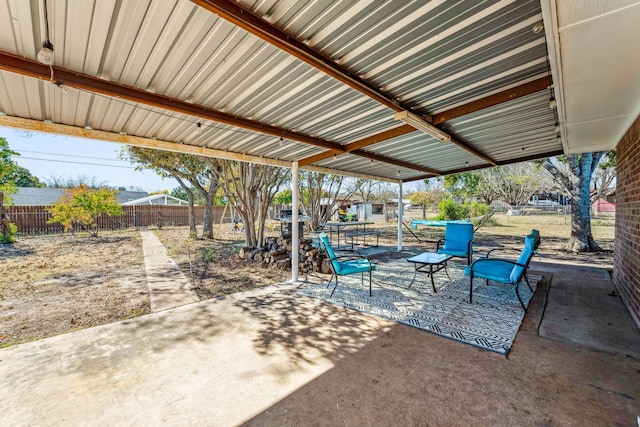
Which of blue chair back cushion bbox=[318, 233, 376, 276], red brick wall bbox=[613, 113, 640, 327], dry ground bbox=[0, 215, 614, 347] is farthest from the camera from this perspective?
blue chair back cushion bbox=[318, 233, 376, 276]

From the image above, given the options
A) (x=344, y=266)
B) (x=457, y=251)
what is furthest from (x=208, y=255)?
(x=457, y=251)

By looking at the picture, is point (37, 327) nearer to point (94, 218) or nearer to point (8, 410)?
point (8, 410)

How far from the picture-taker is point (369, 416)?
189cm

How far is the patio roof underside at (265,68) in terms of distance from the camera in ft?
5.96

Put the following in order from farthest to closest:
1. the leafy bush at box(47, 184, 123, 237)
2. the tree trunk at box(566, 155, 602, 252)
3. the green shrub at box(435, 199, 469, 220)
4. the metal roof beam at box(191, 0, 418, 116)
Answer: the green shrub at box(435, 199, 469, 220) → the leafy bush at box(47, 184, 123, 237) → the tree trunk at box(566, 155, 602, 252) → the metal roof beam at box(191, 0, 418, 116)

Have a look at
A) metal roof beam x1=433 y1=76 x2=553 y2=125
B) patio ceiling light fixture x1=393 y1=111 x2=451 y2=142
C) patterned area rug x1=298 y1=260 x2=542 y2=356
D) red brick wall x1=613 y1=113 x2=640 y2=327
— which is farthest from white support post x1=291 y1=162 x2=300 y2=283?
red brick wall x1=613 y1=113 x2=640 y2=327

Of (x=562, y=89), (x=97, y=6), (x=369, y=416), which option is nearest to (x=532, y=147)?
(x=562, y=89)

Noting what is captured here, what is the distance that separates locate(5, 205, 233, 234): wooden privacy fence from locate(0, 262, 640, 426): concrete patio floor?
10.3 meters

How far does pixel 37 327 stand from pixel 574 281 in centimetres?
859

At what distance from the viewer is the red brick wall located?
335cm

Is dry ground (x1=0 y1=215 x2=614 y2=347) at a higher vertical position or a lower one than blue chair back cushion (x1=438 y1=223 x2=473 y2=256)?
lower

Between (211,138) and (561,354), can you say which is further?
(211,138)

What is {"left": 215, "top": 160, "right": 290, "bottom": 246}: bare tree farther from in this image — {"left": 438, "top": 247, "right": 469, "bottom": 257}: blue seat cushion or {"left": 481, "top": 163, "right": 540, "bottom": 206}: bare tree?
{"left": 481, "top": 163, "right": 540, "bottom": 206}: bare tree

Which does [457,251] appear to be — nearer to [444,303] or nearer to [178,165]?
[444,303]
